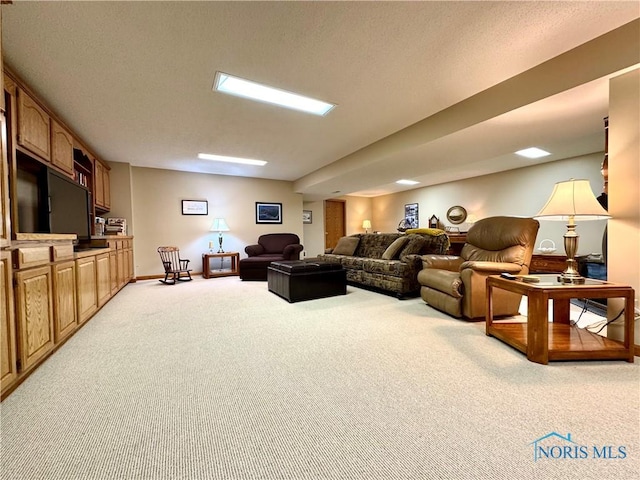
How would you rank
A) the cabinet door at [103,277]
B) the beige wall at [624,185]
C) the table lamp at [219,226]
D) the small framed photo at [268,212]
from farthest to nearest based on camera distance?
the small framed photo at [268,212], the table lamp at [219,226], the cabinet door at [103,277], the beige wall at [624,185]

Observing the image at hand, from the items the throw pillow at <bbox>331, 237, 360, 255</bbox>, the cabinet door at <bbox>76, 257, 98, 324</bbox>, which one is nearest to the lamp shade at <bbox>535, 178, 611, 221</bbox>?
the throw pillow at <bbox>331, 237, 360, 255</bbox>

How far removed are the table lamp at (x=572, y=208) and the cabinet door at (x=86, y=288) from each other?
13.3ft

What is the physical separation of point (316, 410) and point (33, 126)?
11.0 ft

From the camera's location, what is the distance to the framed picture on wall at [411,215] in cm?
799

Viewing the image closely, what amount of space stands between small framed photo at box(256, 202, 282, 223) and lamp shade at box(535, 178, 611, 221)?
222 inches

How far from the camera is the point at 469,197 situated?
6691 millimetres

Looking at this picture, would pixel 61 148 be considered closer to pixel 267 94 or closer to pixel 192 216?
pixel 267 94

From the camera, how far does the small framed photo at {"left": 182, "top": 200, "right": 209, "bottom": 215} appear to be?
19.5 ft

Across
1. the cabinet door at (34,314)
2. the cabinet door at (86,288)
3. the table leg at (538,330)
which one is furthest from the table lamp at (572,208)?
the cabinet door at (86,288)

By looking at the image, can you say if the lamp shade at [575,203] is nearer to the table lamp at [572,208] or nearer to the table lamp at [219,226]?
the table lamp at [572,208]

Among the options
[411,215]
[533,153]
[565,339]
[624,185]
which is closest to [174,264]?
[565,339]

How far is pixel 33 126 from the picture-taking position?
8.11 feet

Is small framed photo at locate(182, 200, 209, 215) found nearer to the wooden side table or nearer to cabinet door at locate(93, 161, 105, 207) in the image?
the wooden side table

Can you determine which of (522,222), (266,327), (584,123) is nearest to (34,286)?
(266,327)
